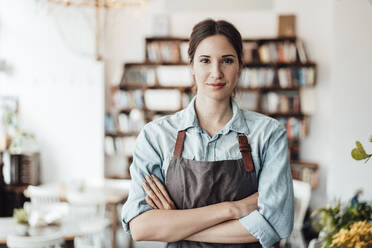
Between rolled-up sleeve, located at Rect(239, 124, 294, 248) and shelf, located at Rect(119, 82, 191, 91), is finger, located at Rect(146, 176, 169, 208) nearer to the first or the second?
rolled-up sleeve, located at Rect(239, 124, 294, 248)

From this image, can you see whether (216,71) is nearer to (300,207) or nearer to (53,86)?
(300,207)

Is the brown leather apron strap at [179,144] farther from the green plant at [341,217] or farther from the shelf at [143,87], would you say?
the shelf at [143,87]

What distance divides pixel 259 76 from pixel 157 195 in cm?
465

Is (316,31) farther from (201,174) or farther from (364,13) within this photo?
(201,174)

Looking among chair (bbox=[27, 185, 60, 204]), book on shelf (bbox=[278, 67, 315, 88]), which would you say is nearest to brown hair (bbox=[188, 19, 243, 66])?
chair (bbox=[27, 185, 60, 204])

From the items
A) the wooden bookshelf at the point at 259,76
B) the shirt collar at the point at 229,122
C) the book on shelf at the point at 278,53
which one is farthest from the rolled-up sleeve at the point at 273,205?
the book on shelf at the point at 278,53

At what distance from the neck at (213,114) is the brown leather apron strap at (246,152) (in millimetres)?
117

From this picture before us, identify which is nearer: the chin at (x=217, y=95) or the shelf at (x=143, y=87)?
the chin at (x=217, y=95)

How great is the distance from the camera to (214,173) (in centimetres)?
167

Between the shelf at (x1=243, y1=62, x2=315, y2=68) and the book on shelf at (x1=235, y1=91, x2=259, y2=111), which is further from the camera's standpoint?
the book on shelf at (x1=235, y1=91, x2=259, y2=111)

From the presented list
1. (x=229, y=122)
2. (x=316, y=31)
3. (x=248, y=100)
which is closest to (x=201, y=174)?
(x=229, y=122)

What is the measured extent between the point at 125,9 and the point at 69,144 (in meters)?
2.16

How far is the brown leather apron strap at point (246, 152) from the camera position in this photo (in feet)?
5.48

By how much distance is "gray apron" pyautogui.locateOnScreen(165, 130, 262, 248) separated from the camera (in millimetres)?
1674
